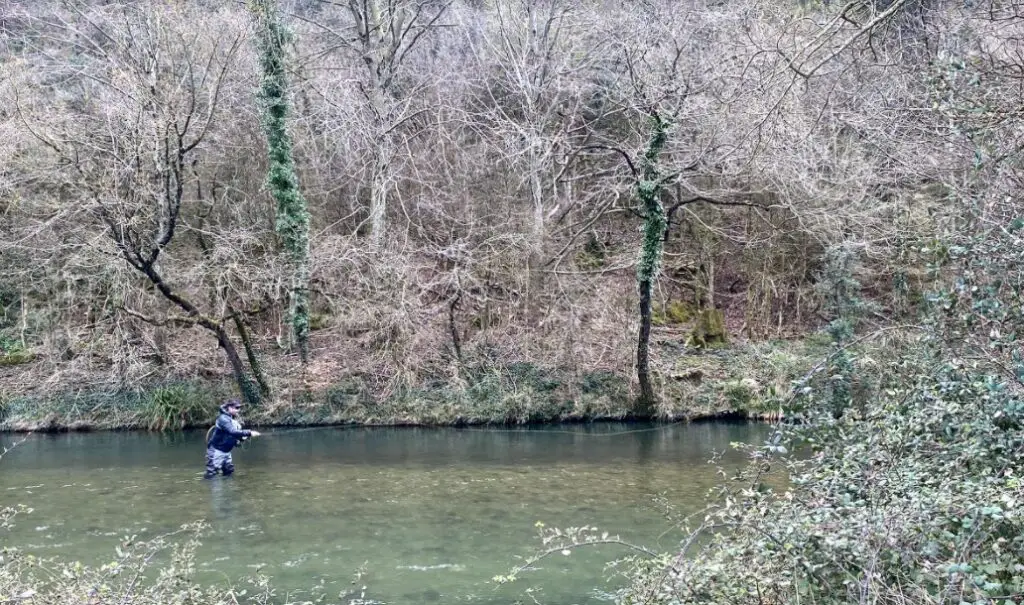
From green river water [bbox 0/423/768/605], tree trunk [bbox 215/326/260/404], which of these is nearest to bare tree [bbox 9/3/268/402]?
tree trunk [bbox 215/326/260/404]

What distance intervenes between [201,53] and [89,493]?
11080 millimetres

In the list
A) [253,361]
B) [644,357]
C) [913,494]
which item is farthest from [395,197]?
[913,494]

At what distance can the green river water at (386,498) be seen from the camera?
959 cm

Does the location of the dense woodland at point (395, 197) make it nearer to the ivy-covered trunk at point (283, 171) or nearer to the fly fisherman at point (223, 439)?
the ivy-covered trunk at point (283, 171)

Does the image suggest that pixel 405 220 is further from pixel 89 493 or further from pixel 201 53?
pixel 89 493

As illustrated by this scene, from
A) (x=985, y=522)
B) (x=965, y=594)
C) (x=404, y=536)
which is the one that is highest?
(x=985, y=522)

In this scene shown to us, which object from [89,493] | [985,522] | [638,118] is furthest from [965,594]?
[638,118]

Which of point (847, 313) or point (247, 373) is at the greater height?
point (847, 313)

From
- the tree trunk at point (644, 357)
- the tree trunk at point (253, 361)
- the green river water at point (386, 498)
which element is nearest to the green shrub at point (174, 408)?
the green river water at point (386, 498)

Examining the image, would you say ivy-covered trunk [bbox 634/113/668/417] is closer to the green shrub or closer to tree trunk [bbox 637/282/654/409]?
tree trunk [bbox 637/282/654/409]

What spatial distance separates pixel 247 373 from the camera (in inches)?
826

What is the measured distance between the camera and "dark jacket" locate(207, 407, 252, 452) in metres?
14.4

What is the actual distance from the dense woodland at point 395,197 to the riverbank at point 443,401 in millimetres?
332

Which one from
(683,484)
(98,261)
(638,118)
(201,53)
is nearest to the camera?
(683,484)
